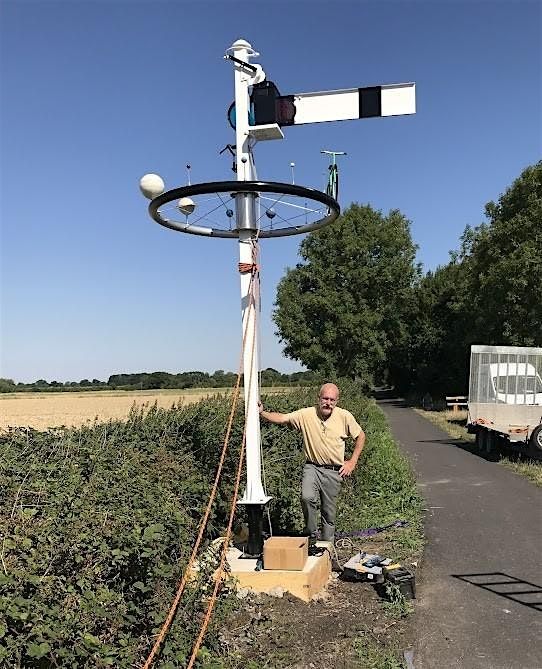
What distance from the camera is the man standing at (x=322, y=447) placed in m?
6.55

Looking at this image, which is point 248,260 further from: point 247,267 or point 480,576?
point 480,576

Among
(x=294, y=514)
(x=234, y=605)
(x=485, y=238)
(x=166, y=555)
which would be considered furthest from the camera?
(x=485, y=238)

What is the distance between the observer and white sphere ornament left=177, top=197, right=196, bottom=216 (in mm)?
5941

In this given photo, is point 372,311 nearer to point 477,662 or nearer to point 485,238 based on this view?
point 485,238

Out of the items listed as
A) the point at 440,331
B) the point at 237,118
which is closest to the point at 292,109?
the point at 237,118

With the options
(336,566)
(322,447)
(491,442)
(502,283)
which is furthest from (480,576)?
(502,283)

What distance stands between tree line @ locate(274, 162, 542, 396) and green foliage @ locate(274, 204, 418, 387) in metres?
0.07

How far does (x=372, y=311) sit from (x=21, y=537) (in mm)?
42305

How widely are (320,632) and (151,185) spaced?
13.2ft

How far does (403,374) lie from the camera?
6084 centimetres

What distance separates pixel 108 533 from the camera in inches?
154

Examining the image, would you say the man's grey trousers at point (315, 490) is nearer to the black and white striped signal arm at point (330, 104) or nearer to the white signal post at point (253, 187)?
the white signal post at point (253, 187)

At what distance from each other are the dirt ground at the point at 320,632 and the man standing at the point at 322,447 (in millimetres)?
947

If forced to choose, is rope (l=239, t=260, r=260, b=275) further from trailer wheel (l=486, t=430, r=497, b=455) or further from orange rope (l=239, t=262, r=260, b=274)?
trailer wheel (l=486, t=430, r=497, b=455)
